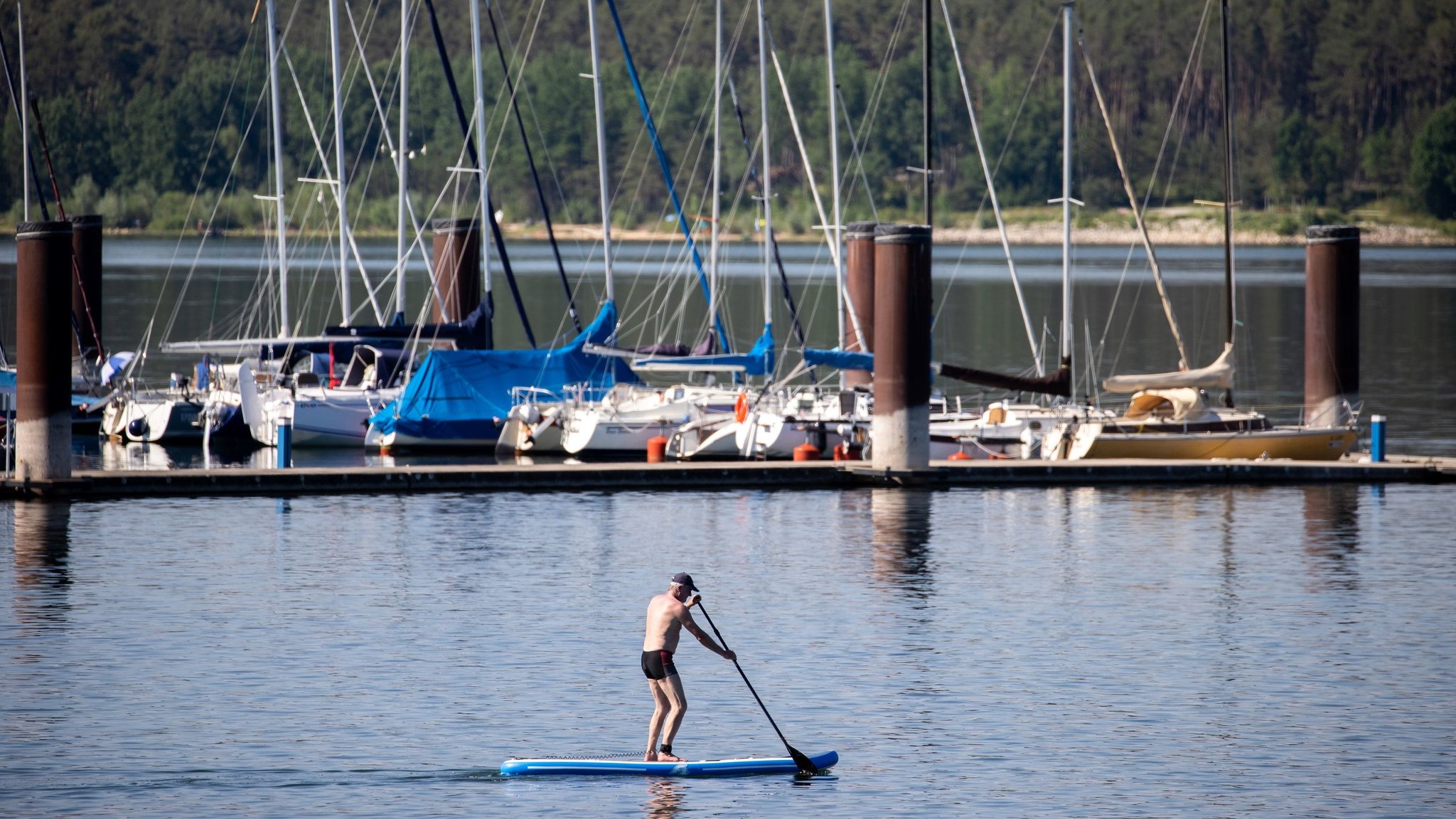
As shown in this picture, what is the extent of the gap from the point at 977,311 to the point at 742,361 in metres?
61.7

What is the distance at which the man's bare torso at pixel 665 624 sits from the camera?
21422 millimetres

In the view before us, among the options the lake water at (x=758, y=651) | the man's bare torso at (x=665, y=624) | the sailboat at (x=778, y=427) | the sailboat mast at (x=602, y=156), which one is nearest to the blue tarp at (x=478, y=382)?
the sailboat mast at (x=602, y=156)

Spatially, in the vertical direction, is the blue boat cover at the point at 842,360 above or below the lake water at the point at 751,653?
above

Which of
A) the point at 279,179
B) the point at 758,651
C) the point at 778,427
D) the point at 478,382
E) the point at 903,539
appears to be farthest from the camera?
the point at 279,179

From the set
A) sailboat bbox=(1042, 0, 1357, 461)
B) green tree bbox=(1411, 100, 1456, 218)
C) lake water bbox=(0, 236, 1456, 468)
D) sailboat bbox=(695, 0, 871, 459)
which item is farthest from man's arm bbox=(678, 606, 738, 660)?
green tree bbox=(1411, 100, 1456, 218)

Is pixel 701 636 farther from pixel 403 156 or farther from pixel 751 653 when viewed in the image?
pixel 403 156

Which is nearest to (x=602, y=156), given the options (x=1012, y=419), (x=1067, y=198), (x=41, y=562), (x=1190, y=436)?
(x=1067, y=198)

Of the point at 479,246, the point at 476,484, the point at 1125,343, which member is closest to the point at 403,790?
the point at 476,484

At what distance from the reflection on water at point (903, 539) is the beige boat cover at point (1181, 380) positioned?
701 centimetres

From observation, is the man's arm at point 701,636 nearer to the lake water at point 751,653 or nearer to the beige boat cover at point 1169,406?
the lake water at point 751,653

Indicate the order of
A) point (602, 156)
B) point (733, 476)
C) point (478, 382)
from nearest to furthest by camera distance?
point (733, 476)
point (478, 382)
point (602, 156)

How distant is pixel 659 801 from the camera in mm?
21219

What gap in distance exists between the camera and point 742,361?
49625 mm

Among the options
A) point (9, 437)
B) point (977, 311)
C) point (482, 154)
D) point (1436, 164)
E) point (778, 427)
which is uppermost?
point (1436, 164)
